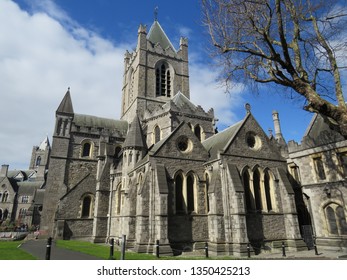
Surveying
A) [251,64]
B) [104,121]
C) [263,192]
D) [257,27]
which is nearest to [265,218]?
[263,192]

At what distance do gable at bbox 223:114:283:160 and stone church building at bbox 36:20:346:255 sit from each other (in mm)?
82

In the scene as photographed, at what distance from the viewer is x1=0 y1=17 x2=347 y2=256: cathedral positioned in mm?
16547

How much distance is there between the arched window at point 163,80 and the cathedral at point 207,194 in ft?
36.0

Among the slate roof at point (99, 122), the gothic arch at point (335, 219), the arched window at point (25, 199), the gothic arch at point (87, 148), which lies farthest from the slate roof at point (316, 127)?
the arched window at point (25, 199)

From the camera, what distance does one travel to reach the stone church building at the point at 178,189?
54.2 feet

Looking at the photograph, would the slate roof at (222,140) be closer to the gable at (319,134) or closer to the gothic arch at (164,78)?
the gable at (319,134)

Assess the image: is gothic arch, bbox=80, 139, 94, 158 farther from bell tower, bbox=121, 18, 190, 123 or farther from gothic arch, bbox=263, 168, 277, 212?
gothic arch, bbox=263, 168, 277, 212

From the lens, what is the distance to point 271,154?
20.2m

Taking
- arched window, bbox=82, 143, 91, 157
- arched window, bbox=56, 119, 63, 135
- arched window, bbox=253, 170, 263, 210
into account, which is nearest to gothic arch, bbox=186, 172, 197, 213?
arched window, bbox=253, 170, 263, 210

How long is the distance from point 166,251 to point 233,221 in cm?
472

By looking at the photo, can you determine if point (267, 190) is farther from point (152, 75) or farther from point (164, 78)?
point (164, 78)

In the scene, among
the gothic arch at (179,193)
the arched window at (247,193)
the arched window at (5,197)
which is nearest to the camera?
the gothic arch at (179,193)

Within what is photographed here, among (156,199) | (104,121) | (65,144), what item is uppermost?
(104,121)

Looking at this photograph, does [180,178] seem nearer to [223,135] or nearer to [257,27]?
[223,135]
